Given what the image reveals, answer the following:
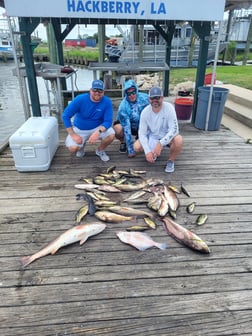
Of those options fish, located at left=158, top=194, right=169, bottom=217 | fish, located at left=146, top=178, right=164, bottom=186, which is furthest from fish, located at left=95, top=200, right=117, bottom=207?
fish, located at left=146, top=178, right=164, bottom=186

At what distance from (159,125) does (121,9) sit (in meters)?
1.86

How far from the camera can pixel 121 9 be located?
3.85 m

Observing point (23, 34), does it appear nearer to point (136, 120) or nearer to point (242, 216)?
point (136, 120)

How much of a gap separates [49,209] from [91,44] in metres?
50.0

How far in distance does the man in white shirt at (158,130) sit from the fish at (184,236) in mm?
1115

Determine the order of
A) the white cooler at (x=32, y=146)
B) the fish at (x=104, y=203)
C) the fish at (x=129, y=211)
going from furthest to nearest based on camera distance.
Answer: the white cooler at (x=32, y=146), the fish at (x=104, y=203), the fish at (x=129, y=211)

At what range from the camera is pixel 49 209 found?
270cm

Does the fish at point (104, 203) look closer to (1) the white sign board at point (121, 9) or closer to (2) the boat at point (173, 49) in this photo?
(1) the white sign board at point (121, 9)

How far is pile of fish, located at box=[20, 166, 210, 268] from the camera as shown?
2.20 meters

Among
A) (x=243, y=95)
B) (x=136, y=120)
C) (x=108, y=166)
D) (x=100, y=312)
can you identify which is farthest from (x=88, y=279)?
(x=243, y=95)

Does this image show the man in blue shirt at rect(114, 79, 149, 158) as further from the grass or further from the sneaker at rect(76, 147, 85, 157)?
the grass

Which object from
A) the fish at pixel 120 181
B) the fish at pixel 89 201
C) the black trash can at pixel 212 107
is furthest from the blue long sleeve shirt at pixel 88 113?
the black trash can at pixel 212 107

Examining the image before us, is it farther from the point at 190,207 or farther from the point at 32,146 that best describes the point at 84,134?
the point at 190,207

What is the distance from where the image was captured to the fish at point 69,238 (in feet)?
6.75
